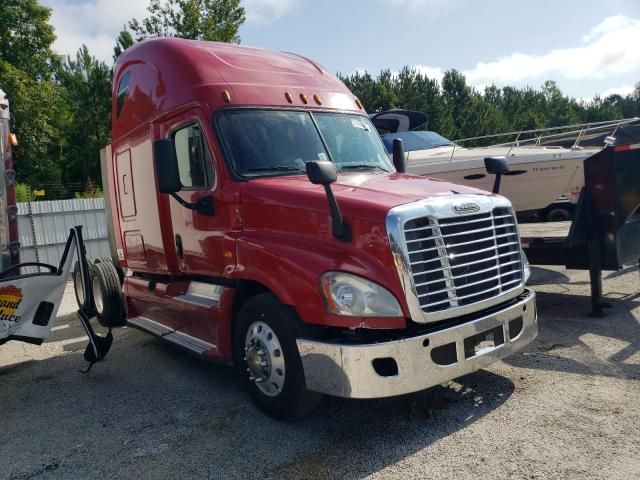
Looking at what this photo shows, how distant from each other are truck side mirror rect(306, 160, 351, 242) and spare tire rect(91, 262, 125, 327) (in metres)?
5.06

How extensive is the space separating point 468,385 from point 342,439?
1.36m

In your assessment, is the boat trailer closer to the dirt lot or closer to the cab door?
the dirt lot

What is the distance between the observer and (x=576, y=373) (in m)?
4.77

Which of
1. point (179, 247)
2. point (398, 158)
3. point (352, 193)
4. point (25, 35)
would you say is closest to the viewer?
point (352, 193)

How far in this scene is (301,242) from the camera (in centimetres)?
398

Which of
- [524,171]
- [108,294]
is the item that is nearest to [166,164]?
[108,294]

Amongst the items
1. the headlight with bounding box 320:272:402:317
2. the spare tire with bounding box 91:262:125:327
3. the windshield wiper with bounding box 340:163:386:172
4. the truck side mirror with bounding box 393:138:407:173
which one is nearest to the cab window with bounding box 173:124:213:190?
the windshield wiper with bounding box 340:163:386:172

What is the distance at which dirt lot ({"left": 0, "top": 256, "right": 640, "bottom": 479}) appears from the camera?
3459mm

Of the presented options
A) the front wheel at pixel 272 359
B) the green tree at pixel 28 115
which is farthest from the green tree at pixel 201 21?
the front wheel at pixel 272 359

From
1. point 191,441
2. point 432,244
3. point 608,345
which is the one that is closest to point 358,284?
point 432,244

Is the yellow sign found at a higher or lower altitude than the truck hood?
lower

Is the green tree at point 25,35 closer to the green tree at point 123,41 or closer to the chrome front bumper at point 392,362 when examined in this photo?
the green tree at point 123,41

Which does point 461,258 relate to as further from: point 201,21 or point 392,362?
point 201,21

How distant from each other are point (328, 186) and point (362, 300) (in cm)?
80
